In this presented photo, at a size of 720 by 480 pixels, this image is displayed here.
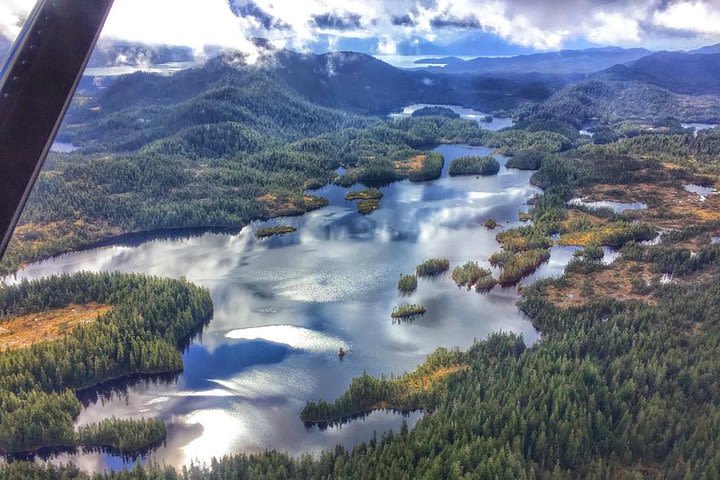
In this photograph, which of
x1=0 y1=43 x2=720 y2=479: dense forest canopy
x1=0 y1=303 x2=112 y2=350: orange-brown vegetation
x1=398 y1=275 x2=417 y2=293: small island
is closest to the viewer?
x1=0 y1=43 x2=720 y2=479: dense forest canopy

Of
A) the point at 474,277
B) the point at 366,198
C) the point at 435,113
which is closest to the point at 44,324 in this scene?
the point at 474,277

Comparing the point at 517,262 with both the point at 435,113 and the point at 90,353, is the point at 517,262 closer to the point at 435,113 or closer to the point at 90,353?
the point at 90,353

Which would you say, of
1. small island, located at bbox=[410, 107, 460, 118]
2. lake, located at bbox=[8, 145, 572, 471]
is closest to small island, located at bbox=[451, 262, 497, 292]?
lake, located at bbox=[8, 145, 572, 471]

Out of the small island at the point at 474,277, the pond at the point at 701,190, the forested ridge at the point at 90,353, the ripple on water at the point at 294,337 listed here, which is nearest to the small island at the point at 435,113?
the pond at the point at 701,190

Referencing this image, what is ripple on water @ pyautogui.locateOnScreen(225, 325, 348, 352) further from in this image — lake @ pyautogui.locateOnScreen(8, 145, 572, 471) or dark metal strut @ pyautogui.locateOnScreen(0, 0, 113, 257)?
dark metal strut @ pyautogui.locateOnScreen(0, 0, 113, 257)

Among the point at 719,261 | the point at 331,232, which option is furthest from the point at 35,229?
the point at 719,261

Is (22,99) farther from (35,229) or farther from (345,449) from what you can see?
(35,229)
